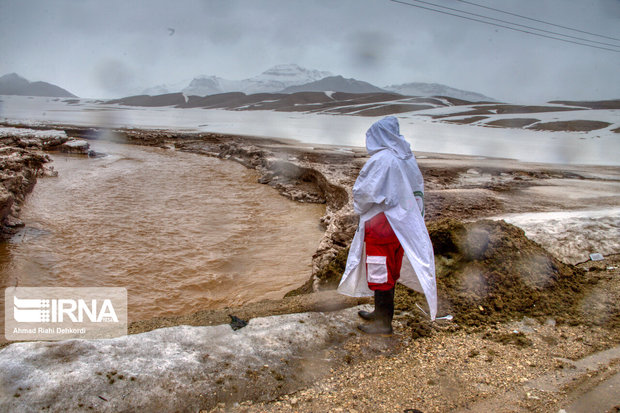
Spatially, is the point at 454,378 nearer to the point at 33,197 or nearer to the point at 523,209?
the point at 523,209

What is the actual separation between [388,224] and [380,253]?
20cm

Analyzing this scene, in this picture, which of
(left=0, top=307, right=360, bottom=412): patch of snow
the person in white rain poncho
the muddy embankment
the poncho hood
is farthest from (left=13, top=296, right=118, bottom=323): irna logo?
the poncho hood

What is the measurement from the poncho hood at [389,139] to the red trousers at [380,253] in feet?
1.45

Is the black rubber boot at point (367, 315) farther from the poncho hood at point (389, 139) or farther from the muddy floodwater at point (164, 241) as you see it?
the muddy floodwater at point (164, 241)

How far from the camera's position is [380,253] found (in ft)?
8.38

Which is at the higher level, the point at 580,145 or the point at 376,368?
the point at 580,145

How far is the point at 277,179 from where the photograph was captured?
1085 centimetres

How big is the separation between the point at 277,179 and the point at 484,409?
9.19m

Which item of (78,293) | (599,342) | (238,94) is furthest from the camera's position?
(238,94)

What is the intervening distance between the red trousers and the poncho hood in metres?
0.44

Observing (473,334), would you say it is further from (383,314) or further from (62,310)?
(62,310)

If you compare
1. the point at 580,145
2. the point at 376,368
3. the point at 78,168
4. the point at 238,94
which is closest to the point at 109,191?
the point at 78,168

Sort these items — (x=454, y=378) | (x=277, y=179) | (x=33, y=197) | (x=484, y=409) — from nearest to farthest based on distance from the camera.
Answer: (x=484, y=409), (x=454, y=378), (x=33, y=197), (x=277, y=179)

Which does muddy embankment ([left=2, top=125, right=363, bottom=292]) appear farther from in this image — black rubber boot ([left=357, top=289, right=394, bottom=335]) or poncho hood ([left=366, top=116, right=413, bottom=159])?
poncho hood ([left=366, top=116, right=413, bottom=159])
